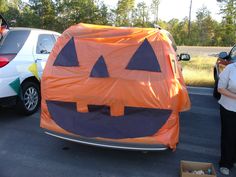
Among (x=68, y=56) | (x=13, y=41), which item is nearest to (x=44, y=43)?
(x=13, y=41)

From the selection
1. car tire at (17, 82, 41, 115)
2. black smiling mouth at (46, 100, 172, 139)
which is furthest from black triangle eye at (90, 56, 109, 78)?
car tire at (17, 82, 41, 115)

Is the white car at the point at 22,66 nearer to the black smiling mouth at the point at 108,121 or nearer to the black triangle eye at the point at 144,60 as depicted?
the black smiling mouth at the point at 108,121

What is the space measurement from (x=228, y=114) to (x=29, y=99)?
3.75 metres

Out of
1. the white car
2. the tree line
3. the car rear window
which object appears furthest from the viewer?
the tree line

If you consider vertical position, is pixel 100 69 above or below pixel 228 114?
above

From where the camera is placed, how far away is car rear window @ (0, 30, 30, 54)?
5699 millimetres

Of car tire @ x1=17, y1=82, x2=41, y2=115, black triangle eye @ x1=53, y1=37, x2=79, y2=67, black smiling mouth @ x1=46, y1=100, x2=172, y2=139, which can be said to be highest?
black triangle eye @ x1=53, y1=37, x2=79, y2=67

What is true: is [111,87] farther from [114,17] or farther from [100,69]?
[114,17]

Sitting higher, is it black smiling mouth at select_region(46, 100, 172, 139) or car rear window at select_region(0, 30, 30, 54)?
car rear window at select_region(0, 30, 30, 54)

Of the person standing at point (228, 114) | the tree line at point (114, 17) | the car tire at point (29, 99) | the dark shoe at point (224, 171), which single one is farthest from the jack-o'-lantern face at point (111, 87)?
the tree line at point (114, 17)

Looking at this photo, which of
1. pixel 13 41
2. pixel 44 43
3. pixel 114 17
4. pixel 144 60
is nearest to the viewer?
pixel 144 60

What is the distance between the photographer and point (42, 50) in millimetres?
6566

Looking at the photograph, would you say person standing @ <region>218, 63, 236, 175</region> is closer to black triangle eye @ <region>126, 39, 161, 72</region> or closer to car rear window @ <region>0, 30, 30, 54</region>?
black triangle eye @ <region>126, 39, 161, 72</region>

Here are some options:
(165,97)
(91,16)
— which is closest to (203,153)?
(165,97)
